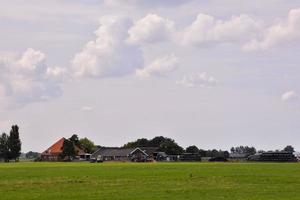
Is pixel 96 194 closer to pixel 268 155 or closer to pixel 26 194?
pixel 26 194

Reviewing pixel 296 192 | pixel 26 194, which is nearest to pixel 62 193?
pixel 26 194

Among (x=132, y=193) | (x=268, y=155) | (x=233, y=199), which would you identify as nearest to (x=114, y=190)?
(x=132, y=193)

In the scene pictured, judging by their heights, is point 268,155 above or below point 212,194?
above

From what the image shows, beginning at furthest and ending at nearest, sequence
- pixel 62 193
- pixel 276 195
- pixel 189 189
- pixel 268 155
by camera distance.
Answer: pixel 268 155, pixel 189 189, pixel 62 193, pixel 276 195

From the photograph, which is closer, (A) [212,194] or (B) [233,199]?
(B) [233,199]

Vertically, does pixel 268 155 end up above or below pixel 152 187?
above

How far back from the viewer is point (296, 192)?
35.8 metres

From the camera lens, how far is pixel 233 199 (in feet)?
104

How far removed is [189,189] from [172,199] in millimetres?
7191

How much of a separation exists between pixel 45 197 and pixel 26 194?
2602mm

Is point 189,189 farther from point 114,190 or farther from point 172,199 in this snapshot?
point 172,199

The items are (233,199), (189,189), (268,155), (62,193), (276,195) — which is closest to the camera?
(233,199)

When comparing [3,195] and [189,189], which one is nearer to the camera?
[3,195]

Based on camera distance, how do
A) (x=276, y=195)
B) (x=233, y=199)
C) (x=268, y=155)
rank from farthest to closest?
(x=268, y=155) < (x=276, y=195) < (x=233, y=199)
